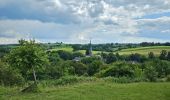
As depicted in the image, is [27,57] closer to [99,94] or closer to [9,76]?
[99,94]

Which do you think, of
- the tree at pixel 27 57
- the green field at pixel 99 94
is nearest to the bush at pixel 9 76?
the tree at pixel 27 57

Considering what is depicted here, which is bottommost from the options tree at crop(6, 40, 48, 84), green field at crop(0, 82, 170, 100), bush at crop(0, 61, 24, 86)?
bush at crop(0, 61, 24, 86)

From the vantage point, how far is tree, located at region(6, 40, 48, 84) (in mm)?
32469

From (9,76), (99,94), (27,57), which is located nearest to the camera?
(99,94)

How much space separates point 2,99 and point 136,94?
1100cm

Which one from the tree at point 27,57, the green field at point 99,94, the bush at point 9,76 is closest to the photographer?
the green field at point 99,94

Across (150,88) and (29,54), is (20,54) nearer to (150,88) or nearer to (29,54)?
(29,54)

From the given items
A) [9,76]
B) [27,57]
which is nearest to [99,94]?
[27,57]

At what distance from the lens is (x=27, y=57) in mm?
32469

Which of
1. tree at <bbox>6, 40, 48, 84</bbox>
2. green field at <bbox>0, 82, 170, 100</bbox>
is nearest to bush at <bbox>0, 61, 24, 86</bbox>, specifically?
tree at <bbox>6, 40, 48, 84</bbox>

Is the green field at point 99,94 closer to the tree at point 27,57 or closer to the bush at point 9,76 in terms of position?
the tree at point 27,57

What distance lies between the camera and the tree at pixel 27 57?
1278 inches

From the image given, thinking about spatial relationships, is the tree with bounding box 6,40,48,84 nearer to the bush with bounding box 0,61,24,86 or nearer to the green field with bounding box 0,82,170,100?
the green field with bounding box 0,82,170,100

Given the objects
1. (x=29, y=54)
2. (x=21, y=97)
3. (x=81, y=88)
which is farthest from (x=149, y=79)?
(x=21, y=97)
